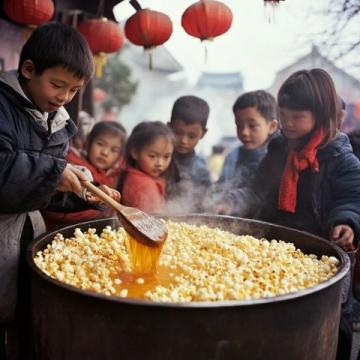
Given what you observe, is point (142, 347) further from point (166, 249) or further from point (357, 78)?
point (357, 78)

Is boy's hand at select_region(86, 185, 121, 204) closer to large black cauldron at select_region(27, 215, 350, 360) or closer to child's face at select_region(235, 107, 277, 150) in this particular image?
large black cauldron at select_region(27, 215, 350, 360)

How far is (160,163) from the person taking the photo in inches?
176

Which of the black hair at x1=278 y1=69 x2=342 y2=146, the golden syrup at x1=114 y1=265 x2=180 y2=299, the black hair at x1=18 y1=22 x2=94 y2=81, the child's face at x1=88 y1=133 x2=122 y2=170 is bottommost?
the golden syrup at x1=114 y1=265 x2=180 y2=299

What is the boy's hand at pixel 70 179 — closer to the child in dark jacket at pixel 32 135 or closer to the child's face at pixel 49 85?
the child in dark jacket at pixel 32 135

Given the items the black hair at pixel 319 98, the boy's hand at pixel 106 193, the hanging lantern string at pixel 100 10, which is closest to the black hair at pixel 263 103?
the black hair at pixel 319 98

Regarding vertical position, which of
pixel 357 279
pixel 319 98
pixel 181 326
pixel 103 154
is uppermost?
pixel 319 98

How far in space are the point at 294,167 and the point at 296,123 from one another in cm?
40

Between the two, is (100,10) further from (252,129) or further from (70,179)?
(70,179)

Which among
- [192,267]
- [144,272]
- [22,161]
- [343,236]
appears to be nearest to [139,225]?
[144,272]

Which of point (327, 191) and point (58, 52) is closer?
point (58, 52)

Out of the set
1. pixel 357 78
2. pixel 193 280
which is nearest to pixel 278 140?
pixel 357 78

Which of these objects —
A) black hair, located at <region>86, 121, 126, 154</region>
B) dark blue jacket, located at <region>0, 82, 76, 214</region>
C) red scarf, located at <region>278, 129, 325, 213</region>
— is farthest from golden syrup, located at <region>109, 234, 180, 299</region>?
black hair, located at <region>86, 121, 126, 154</region>

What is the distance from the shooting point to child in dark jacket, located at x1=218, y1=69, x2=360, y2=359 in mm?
3521

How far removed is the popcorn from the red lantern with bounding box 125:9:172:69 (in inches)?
104
